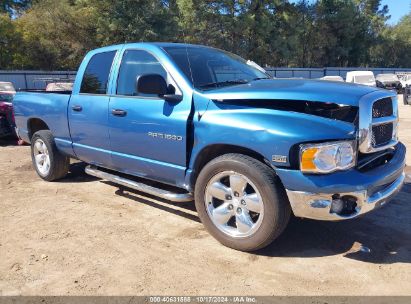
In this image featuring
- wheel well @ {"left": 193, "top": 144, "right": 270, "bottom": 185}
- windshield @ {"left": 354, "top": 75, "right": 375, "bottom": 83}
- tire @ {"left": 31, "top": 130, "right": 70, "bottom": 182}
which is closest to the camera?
wheel well @ {"left": 193, "top": 144, "right": 270, "bottom": 185}

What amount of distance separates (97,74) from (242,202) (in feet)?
8.86

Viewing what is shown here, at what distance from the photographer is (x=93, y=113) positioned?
5.13 metres

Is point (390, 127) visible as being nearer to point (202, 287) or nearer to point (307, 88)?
point (307, 88)

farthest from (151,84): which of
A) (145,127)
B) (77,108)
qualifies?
(77,108)

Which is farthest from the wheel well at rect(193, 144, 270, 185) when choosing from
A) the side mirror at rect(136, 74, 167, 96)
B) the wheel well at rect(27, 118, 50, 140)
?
the wheel well at rect(27, 118, 50, 140)

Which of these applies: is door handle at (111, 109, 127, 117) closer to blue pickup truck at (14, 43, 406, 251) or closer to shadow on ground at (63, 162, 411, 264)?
blue pickup truck at (14, 43, 406, 251)

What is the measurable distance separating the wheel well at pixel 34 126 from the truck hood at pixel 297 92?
3619mm

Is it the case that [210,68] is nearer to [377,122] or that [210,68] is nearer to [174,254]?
[377,122]

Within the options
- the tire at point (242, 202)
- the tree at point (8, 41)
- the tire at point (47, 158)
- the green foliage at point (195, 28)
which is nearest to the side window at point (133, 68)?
the tire at point (242, 202)

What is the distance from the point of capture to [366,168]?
3.64 meters

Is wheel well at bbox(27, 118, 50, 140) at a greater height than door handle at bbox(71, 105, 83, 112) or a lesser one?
lesser

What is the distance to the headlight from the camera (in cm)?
333

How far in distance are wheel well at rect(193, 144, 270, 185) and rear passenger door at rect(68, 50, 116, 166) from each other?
138 cm

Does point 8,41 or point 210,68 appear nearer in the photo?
point 210,68
